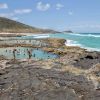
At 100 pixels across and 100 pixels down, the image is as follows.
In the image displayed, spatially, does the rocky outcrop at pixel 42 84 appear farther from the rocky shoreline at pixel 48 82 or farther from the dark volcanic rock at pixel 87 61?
the dark volcanic rock at pixel 87 61

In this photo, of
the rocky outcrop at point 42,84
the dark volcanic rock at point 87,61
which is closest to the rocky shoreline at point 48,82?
the rocky outcrop at point 42,84

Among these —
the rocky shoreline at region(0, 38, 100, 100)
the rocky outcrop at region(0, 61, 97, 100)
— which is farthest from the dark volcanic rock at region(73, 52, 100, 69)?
the rocky outcrop at region(0, 61, 97, 100)

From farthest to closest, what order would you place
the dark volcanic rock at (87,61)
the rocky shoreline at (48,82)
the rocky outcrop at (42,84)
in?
the dark volcanic rock at (87,61) < the rocky shoreline at (48,82) < the rocky outcrop at (42,84)

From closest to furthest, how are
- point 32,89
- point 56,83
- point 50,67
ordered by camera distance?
point 32,89, point 56,83, point 50,67

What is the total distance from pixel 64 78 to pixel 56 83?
377 cm

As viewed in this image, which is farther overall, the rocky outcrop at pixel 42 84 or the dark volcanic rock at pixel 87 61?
the dark volcanic rock at pixel 87 61

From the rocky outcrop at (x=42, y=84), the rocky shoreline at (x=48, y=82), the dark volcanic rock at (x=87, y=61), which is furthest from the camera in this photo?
the dark volcanic rock at (x=87, y=61)

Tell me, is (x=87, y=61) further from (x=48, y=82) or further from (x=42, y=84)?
(x=42, y=84)

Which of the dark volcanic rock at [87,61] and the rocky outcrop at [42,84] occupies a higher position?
the rocky outcrop at [42,84]

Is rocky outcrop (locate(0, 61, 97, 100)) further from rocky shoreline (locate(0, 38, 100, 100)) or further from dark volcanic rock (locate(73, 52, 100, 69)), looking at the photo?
dark volcanic rock (locate(73, 52, 100, 69))

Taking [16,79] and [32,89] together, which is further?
[16,79]

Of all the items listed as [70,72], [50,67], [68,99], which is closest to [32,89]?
[68,99]

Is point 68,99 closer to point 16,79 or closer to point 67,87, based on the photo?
point 67,87

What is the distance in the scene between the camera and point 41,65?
4466 cm
